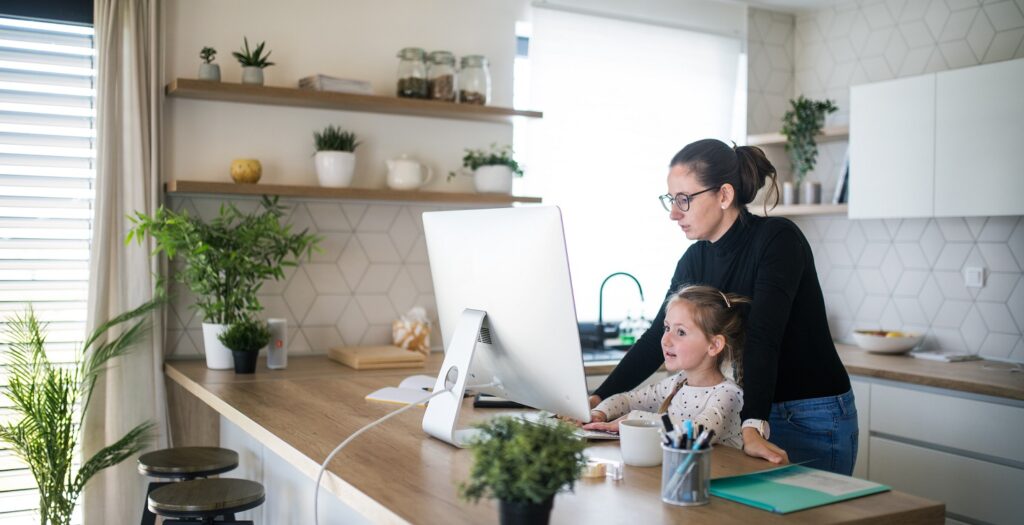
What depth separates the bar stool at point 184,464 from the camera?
2.70 metres

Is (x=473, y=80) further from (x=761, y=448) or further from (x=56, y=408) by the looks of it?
(x=761, y=448)

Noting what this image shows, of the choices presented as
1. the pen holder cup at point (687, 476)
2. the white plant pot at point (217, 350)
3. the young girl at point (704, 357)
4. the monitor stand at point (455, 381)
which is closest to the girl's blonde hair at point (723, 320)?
the young girl at point (704, 357)

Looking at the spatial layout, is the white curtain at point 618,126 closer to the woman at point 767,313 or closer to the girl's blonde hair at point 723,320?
the woman at point 767,313

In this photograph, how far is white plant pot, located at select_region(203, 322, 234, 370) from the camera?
3.27m

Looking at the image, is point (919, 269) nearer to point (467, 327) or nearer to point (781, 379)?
point (781, 379)

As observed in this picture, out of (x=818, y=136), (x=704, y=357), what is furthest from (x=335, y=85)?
(x=818, y=136)

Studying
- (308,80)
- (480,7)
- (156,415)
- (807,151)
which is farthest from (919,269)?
(156,415)

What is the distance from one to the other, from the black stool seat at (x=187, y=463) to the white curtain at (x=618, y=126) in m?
1.89

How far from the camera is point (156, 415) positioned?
3402 millimetres

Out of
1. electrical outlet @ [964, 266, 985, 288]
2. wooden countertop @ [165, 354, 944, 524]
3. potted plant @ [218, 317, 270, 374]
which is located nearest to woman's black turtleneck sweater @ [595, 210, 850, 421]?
wooden countertop @ [165, 354, 944, 524]

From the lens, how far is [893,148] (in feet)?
12.8

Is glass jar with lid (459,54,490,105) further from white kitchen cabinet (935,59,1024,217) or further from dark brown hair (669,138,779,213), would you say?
white kitchen cabinet (935,59,1024,217)

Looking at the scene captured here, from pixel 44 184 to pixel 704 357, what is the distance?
97.5 inches

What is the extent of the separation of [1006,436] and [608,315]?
181 centimetres
